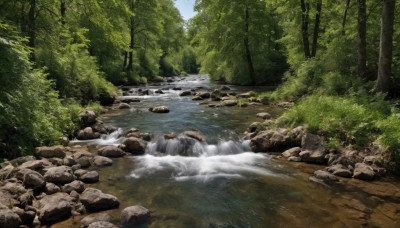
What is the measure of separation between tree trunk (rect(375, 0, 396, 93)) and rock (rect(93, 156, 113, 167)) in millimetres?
10373

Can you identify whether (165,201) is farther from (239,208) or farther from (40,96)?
(40,96)

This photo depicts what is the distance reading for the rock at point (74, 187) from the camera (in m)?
7.78

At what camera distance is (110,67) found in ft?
109

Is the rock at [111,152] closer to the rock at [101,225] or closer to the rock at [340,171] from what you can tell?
the rock at [101,225]

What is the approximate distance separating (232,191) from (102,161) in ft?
13.4

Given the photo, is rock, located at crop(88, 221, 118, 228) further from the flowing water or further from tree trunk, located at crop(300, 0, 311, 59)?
tree trunk, located at crop(300, 0, 311, 59)

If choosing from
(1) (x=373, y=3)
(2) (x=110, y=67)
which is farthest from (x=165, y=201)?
(2) (x=110, y=67)

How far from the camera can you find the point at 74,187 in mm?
7852

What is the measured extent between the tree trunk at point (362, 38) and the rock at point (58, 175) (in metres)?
13.4

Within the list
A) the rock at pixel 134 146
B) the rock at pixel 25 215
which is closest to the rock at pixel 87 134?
the rock at pixel 134 146

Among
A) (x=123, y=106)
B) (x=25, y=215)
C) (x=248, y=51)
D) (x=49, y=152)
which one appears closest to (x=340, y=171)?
(x=25, y=215)

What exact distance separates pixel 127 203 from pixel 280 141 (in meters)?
6.32

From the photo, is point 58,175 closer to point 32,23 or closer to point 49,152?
point 49,152

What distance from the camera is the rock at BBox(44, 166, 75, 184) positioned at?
26.7 feet
